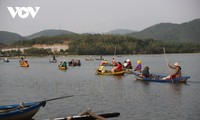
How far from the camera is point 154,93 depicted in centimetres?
2870

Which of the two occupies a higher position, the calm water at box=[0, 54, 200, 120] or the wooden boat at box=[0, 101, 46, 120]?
the wooden boat at box=[0, 101, 46, 120]

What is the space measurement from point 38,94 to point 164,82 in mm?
13423

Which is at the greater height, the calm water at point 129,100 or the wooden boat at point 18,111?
the wooden boat at point 18,111

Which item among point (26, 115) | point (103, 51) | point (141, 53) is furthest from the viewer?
point (141, 53)

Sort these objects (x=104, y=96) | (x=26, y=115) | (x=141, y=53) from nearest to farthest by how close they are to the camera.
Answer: (x=26, y=115), (x=104, y=96), (x=141, y=53)

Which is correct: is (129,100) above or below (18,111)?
below

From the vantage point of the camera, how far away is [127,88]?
3250 cm

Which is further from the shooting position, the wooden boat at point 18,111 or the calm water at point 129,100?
the calm water at point 129,100

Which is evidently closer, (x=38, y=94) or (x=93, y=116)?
(x=93, y=116)

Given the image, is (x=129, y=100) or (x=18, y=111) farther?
(x=129, y=100)

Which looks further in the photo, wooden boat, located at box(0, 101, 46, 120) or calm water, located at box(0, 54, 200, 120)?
calm water, located at box(0, 54, 200, 120)

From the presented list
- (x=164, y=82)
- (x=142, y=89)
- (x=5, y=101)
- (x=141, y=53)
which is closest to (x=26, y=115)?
(x=5, y=101)

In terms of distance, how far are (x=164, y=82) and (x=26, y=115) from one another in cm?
2027

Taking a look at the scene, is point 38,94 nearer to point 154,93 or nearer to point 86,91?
point 86,91
